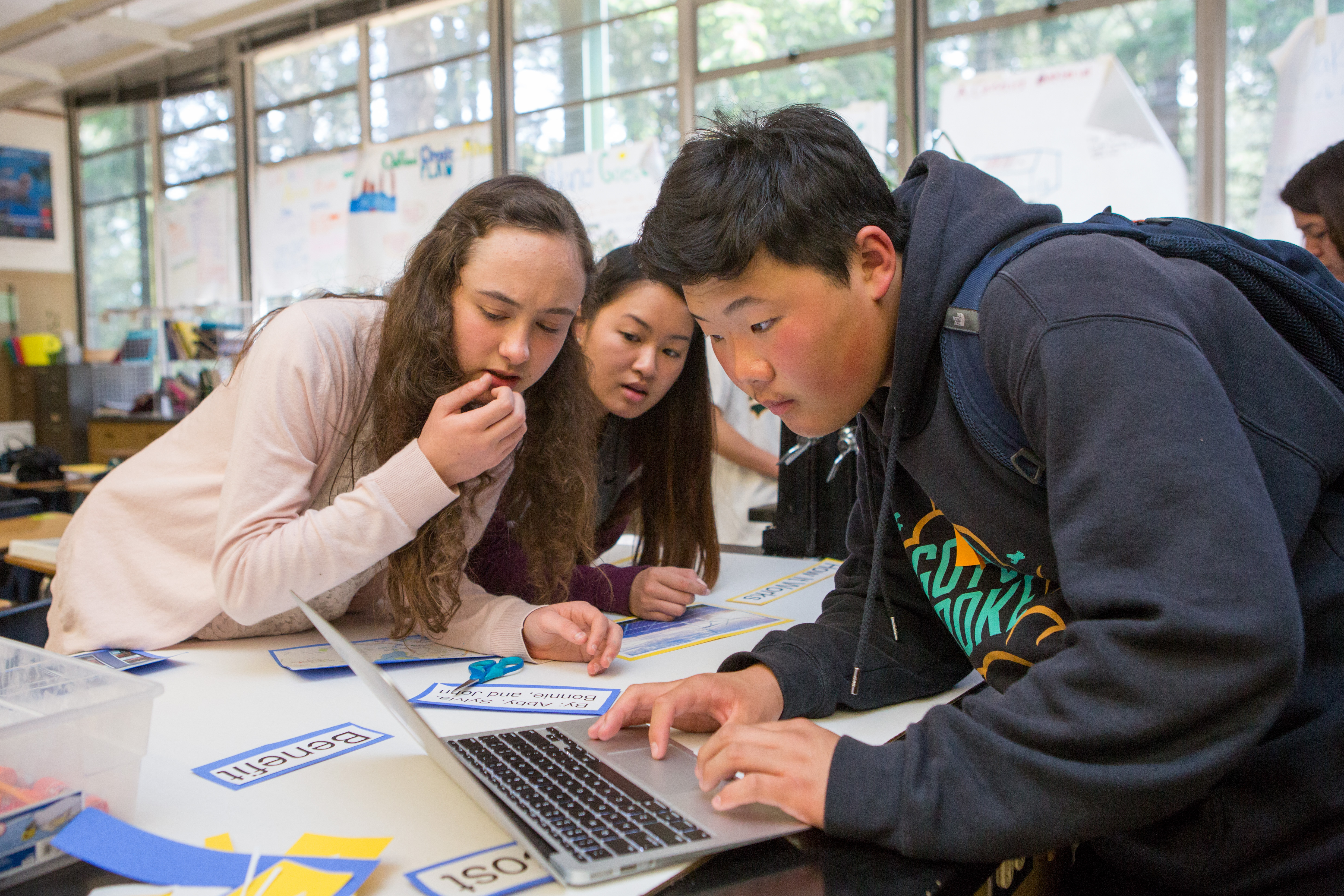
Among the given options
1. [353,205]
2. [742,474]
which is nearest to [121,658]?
[742,474]

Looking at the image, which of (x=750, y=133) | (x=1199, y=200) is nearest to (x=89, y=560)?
(x=750, y=133)

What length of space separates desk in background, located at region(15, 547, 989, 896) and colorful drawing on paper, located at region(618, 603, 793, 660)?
26mm

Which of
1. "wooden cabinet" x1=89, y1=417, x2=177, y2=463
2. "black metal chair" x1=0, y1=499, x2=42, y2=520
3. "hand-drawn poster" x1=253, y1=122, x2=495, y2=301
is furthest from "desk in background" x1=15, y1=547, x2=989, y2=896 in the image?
"wooden cabinet" x1=89, y1=417, x2=177, y2=463

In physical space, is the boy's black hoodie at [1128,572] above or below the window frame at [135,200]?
below

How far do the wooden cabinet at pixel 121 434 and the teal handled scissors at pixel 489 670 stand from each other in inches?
219

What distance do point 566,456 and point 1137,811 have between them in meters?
0.94

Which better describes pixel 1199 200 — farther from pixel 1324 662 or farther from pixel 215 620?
pixel 215 620

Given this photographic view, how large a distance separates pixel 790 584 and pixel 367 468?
741mm

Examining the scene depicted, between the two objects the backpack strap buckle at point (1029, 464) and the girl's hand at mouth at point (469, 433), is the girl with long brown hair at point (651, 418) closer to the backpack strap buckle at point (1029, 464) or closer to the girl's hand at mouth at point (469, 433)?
the girl's hand at mouth at point (469, 433)

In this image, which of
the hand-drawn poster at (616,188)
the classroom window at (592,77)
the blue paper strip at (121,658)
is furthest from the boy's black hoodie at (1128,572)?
the classroom window at (592,77)

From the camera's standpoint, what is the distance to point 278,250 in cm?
664

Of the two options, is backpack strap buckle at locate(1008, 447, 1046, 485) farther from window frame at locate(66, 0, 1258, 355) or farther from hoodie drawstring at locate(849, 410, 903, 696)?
window frame at locate(66, 0, 1258, 355)

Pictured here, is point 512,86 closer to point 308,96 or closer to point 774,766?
point 308,96

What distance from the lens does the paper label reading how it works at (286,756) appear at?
793 millimetres
